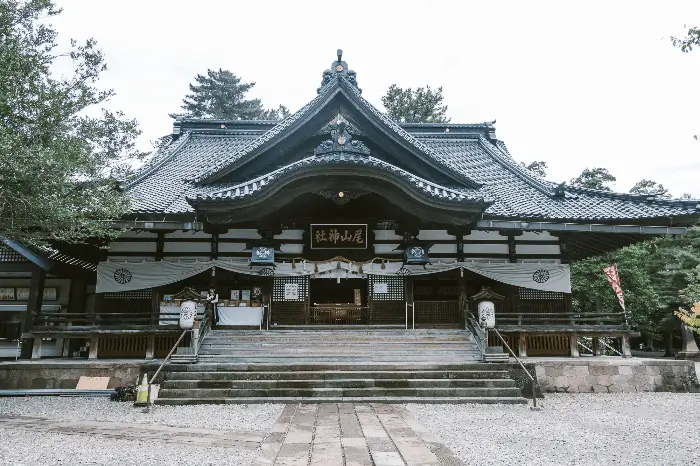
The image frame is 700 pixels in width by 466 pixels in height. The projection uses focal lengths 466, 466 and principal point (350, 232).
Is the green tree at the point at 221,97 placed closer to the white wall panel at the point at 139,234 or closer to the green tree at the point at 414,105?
the green tree at the point at 414,105

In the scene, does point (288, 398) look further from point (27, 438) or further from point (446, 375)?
point (27, 438)

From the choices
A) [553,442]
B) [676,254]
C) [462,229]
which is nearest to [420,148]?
[462,229]

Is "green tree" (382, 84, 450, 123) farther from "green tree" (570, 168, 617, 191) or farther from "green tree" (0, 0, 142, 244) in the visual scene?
"green tree" (0, 0, 142, 244)

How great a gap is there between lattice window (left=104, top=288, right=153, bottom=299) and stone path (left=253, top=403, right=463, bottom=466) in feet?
25.9

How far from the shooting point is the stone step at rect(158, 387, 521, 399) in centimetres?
1020

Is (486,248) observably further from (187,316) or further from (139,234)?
(139,234)

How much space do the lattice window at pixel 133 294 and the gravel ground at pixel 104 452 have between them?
26.4 feet

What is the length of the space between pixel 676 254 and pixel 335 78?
2522 centimetres

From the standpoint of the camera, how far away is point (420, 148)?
1536 centimetres

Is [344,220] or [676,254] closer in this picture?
[344,220]

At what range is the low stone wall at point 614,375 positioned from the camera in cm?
1220

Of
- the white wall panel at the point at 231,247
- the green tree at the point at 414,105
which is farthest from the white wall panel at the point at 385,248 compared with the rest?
the green tree at the point at 414,105

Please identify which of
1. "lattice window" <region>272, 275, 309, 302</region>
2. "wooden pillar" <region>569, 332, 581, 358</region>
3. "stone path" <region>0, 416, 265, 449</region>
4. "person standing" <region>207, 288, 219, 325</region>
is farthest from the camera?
"lattice window" <region>272, 275, 309, 302</region>

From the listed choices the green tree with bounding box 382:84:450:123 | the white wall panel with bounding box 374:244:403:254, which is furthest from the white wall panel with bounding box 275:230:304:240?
the green tree with bounding box 382:84:450:123
